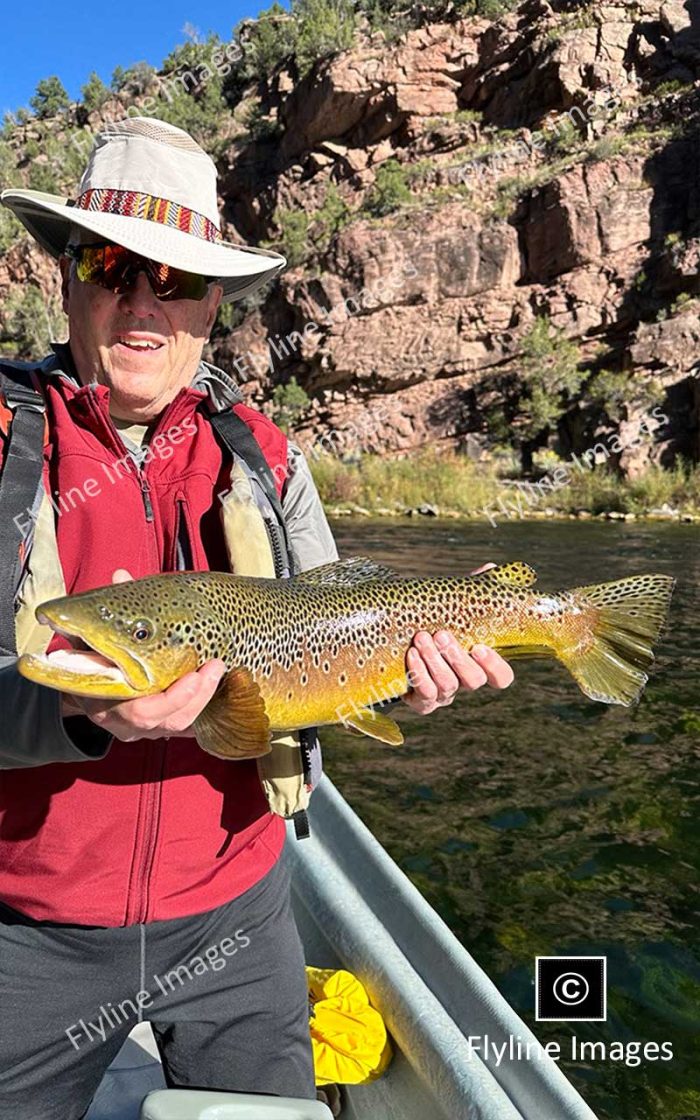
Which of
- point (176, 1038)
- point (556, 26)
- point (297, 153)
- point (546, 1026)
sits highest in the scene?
point (556, 26)

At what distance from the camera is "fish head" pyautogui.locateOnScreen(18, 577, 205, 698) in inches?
66.4

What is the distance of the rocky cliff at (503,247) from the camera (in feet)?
120

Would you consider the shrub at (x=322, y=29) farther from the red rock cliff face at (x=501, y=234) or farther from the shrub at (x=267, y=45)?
the red rock cliff face at (x=501, y=234)

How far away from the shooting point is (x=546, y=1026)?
4098 mm

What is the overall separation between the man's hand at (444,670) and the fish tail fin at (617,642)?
47 centimetres

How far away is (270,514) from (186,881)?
95 centimetres

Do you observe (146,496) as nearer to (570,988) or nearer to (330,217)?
(570,988)

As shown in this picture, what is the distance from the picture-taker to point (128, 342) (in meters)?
2.12

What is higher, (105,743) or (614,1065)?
(105,743)

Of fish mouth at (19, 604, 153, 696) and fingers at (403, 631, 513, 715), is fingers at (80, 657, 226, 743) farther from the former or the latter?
fingers at (403, 631, 513, 715)

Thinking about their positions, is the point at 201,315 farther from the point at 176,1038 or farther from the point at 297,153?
the point at 297,153

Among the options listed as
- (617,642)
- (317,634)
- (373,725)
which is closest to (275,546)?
(317,634)

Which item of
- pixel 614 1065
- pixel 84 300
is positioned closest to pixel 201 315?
pixel 84 300

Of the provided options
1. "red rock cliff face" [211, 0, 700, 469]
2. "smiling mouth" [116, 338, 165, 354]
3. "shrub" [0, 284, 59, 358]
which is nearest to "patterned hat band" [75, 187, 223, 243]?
"smiling mouth" [116, 338, 165, 354]
